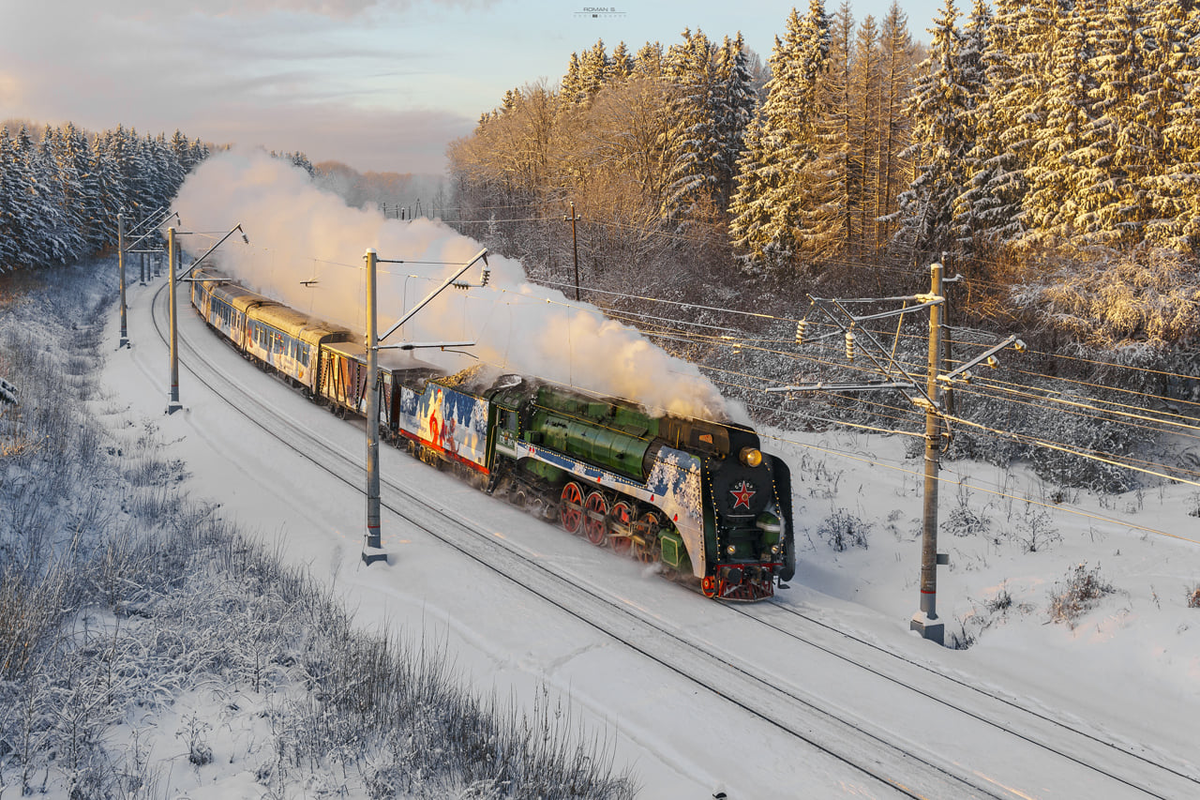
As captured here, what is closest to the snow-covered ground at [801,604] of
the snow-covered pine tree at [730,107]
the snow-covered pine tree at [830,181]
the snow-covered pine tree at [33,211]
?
the snow-covered pine tree at [830,181]

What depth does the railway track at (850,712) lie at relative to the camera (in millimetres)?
10820

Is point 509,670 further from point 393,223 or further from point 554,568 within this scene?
point 393,223

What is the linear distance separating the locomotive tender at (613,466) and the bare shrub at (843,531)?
4.14 meters

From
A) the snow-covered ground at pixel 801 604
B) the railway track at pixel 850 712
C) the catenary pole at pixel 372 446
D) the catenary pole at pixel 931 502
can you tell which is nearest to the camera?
the railway track at pixel 850 712

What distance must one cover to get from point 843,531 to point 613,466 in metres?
8.04

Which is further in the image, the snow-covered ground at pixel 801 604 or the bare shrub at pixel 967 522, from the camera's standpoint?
the bare shrub at pixel 967 522

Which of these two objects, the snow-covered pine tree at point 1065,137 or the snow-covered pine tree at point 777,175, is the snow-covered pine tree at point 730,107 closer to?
the snow-covered pine tree at point 777,175

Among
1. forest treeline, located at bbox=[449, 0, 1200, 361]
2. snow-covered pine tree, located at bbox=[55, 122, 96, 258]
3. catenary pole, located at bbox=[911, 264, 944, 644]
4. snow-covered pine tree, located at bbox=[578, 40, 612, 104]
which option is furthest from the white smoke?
snow-covered pine tree, located at bbox=[578, 40, 612, 104]

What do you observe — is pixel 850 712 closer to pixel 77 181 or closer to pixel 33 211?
pixel 33 211

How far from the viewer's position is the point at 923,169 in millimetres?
36719

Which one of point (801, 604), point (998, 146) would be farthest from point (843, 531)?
point (998, 146)

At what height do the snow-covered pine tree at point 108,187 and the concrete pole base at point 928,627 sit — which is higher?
the snow-covered pine tree at point 108,187

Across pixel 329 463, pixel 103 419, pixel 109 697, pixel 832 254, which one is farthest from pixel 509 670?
pixel 832 254

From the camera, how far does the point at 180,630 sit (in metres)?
11.9
